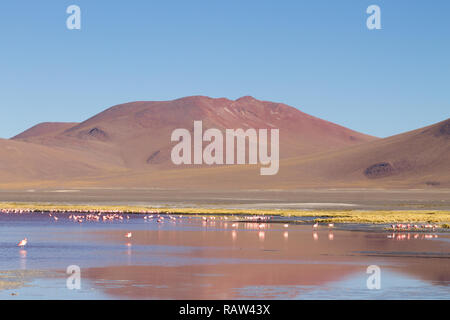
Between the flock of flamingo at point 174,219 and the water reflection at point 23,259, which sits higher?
the flock of flamingo at point 174,219

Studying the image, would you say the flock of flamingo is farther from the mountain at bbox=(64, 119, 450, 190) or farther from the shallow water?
the mountain at bbox=(64, 119, 450, 190)

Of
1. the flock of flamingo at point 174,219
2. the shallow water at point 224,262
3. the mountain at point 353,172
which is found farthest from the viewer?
the mountain at point 353,172

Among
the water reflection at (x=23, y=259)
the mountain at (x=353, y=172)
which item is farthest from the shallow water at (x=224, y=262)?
the mountain at (x=353, y=172)

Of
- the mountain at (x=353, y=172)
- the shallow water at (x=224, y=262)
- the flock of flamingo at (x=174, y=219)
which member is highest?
the mountain at (x=353, y=172)

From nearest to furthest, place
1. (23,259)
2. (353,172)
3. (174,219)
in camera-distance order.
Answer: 1. (23,259)
2. (174,219)
3. (353,172)

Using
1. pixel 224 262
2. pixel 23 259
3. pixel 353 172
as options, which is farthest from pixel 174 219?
pixel 353 172

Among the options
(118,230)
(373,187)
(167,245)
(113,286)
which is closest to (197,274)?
(113,286)

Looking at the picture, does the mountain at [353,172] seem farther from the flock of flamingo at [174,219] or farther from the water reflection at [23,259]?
the water reflection at [23,259]

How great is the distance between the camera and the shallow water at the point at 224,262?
56.9 feet

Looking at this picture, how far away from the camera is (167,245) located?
29078 mm

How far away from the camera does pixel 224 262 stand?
2338cm

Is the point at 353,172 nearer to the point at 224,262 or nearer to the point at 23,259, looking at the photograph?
the point at 224,262
